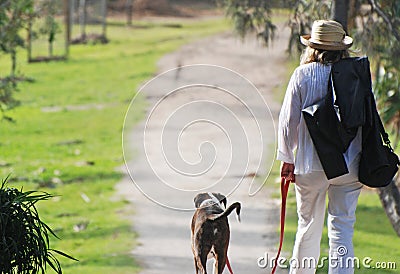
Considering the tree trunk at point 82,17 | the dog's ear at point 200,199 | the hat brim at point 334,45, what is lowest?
the tree trunk at point 82,17

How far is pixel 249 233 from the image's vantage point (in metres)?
9.42

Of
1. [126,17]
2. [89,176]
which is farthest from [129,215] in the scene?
[126,17]

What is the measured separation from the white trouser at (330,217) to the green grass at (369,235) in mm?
1910

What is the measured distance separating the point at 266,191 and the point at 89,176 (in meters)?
3.23

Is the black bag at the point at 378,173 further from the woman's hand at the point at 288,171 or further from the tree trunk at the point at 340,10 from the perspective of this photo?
the tree trunk at the point at 340,10

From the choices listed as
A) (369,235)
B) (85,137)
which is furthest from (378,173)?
(85,137)

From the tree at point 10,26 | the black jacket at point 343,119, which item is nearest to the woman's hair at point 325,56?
the black jacket at point 343,119

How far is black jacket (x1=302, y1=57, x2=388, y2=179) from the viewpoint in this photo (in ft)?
18.6

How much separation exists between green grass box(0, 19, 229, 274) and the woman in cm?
233

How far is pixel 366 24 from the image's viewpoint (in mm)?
9359

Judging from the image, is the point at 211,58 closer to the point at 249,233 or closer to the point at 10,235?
the point at 249,233

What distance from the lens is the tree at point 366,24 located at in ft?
28.5

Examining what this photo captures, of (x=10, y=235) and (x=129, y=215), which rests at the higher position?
(x=10, y=235)

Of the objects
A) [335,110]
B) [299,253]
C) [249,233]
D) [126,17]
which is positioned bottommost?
[126,17]
